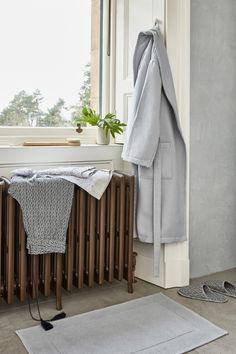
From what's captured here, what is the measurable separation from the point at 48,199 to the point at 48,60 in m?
1.05

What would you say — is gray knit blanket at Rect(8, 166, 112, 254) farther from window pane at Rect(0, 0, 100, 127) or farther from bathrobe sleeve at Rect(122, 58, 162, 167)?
window pane at Rect(0, 0, 100, 127)

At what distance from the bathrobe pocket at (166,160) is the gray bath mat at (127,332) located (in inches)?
29.6

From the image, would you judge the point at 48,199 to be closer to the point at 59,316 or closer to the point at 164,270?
the point at 59,316

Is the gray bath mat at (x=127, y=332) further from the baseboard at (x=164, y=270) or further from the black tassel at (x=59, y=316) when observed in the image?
the baseboard at (x=164, y=270)

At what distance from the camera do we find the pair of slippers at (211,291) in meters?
2.29

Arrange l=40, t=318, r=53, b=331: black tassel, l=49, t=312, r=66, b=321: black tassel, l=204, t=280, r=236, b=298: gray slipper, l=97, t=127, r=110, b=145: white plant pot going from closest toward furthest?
l=40, t=318, r=53, b=331: black tassel < l=49, t=312, r=66, b=321: black tassel < l=204, t=280, r=236, b=298: gray slipper < l=97, t=127, r=110, b=145: white plant pot

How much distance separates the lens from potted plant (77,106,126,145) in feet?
8.41

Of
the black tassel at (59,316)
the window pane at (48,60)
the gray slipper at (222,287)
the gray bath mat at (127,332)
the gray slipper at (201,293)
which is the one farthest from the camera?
the window pane at (48,60)

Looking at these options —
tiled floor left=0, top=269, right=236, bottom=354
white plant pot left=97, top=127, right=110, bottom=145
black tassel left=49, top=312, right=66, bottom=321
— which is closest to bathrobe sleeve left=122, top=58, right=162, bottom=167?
white plant pot left=97, top=127, right=110, bottom=145

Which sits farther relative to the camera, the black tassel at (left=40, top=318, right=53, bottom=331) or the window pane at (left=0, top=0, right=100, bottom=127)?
the window pane at (left=0, top=0, right=100, bottom=127)

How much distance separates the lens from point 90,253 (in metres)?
2.23

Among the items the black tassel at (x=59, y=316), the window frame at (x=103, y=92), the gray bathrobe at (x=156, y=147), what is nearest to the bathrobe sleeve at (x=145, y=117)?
the gray bathrobe at (x=156, y=147)

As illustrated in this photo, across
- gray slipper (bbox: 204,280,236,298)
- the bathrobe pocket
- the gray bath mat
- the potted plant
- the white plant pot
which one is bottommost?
the gray bath mat

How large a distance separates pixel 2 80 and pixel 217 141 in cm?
146
